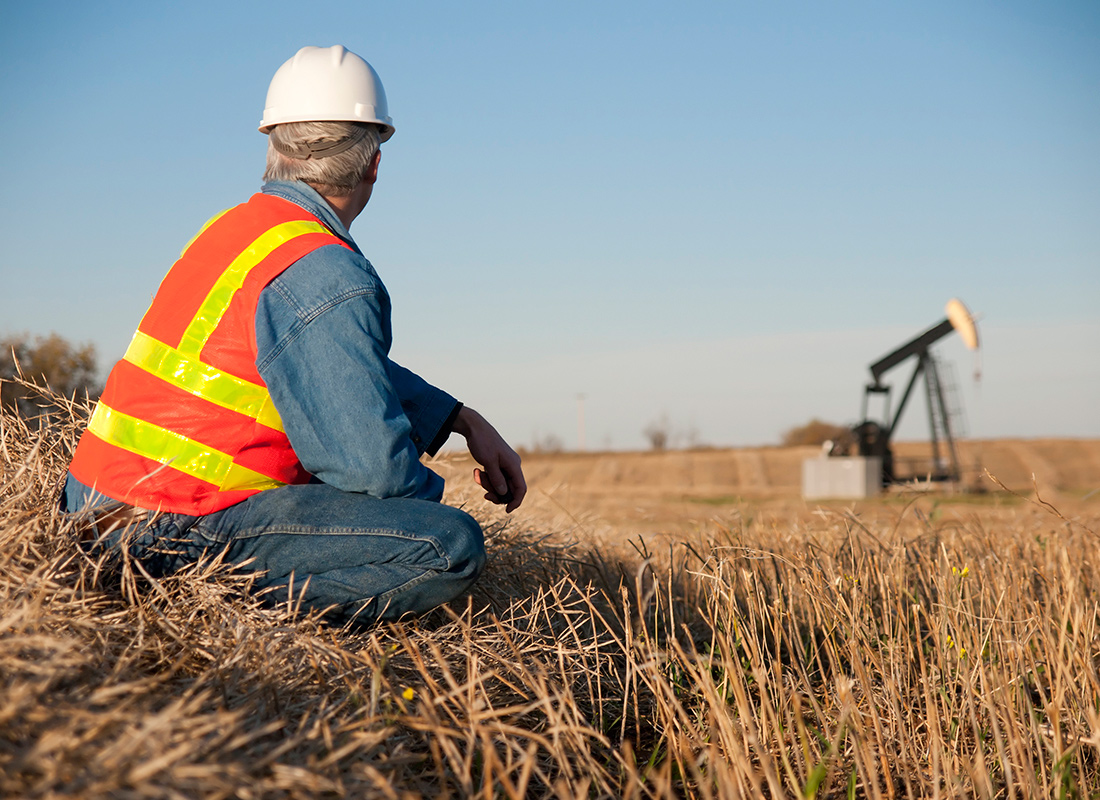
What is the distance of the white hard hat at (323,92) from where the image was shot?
8.75ft

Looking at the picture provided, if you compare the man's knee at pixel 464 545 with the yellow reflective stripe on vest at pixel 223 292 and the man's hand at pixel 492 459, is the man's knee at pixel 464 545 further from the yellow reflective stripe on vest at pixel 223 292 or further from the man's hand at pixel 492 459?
the yellow reflective stripe on vest at pixel 223 292

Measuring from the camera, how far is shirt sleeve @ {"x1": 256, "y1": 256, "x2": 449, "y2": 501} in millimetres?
2148

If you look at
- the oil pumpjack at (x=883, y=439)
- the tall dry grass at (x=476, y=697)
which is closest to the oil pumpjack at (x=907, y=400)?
the oil pumpjack at (x=883, y=439)

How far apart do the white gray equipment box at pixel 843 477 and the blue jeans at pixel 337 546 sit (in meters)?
19.4

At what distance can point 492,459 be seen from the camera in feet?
9.11

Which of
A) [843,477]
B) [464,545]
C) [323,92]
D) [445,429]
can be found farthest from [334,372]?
[843,477]

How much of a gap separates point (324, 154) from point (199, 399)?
903 mm

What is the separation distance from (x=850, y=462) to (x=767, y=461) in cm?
771

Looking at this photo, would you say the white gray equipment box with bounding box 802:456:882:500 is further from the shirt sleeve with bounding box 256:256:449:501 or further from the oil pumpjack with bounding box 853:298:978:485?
the shirt sleeve with bounding box 256:256:449:501

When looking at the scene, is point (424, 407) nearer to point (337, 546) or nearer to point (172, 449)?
point (337, 546)

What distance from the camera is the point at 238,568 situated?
232 cm

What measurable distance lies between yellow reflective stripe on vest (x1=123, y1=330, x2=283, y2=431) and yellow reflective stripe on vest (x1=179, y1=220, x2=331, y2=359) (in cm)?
4

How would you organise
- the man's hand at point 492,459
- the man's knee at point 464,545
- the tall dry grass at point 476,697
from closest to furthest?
the tall dry grass at point 476,697, the man's knee at point 464,545, the man's hand at point 492,459

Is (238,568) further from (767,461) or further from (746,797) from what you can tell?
(767,461)
